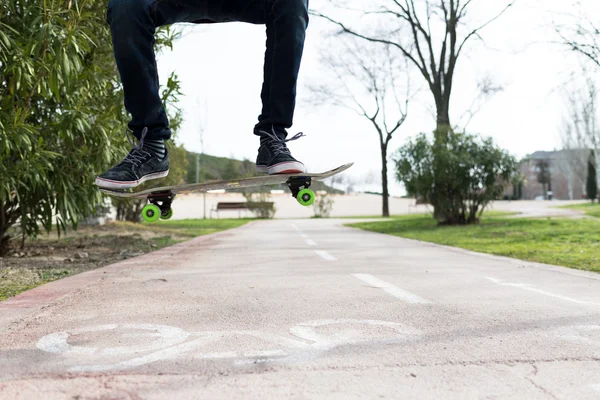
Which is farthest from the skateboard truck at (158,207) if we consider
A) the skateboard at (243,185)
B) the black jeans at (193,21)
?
the black jeans at (193,21)

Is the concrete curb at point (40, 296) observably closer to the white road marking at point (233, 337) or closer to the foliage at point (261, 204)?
the white road marking at point (233, 337)

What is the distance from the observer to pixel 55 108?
7125 millimetres

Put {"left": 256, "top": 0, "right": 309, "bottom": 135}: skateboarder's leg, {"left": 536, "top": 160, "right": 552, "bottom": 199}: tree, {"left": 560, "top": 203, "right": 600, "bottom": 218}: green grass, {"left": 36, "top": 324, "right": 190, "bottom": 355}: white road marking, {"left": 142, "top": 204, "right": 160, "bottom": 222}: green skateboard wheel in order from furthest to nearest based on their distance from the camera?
{"left": 536, "top": 160, "right": 552, "bottom": 199}: tree → {"left": 560, "top": 203, "right": 600, "bottom": 218}: green grass → {"left": 142, "top": 204, "right": 160, "bottom": 222}: green skateboard wheel → {"left": 256, "top": 0, "right": 309, "bottom": 135}: skateboarder's leg → {"left": 36, "top": 324, "right": 190, "bottom": 355}: white road marking

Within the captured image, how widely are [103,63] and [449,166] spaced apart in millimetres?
12600

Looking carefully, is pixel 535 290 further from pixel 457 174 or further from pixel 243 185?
pixel 457 174

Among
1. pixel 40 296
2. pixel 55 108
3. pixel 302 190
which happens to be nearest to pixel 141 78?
pixel 302 190

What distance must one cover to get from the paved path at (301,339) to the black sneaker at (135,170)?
699 mm

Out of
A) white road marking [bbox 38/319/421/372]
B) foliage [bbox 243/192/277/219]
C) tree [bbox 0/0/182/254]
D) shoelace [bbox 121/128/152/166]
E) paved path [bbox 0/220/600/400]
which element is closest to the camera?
paved path [bbox 0/220/600/400]

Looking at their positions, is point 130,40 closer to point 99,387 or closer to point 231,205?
point 99,387

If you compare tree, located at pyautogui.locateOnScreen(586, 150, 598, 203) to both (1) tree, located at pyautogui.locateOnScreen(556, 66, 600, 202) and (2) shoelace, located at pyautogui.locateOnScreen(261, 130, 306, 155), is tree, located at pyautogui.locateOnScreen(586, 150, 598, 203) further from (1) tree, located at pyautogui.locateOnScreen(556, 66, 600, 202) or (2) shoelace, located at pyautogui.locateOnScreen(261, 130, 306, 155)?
(2) shoelace, located at pyautogui.locateOnScreen(261, 130, 306, 155)

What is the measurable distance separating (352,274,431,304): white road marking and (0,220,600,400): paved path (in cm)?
2

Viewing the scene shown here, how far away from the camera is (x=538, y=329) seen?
8.45ft

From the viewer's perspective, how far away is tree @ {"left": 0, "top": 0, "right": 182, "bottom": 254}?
16.7ft

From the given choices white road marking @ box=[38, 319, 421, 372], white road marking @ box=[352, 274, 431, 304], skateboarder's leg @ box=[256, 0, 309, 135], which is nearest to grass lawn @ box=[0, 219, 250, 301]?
white road marking @ box=[38, 319, 421, 372]
